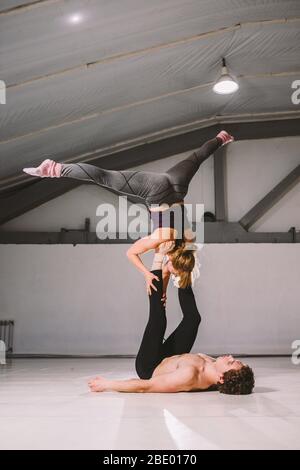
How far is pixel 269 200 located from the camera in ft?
25.8

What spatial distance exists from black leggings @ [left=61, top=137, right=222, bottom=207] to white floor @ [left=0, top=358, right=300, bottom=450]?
155 centimetres

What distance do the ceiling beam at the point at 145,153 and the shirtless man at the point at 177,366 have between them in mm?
4874

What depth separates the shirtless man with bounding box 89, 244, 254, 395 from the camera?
9.46ft

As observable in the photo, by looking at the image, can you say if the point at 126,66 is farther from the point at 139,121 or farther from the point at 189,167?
the point at 189,167

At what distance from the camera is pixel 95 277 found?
770 cm

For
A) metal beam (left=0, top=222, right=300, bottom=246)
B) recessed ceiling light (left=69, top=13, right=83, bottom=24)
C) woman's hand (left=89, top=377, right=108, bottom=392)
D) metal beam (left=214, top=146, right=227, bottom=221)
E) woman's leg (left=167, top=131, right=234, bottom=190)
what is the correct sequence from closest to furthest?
woman's hand (left=89, top=377, right=108, bottom=392)
woman's leg (left=167, top=131, right=234, bottom=190)
recessed ceiling light (left=69, top=13, right=83, bottom=24)
metal beam (left=0, top=222, right=300, bottom=246)
metal beam (left=214, top=146, right=227, bottom=221)

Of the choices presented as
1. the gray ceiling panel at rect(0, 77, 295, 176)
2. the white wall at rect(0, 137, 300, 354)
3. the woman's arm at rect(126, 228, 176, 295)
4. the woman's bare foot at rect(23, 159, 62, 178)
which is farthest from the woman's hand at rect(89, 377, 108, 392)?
the white wall at rect(0, 137, 300, 354)

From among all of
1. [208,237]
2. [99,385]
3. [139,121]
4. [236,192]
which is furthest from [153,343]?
[236,192]

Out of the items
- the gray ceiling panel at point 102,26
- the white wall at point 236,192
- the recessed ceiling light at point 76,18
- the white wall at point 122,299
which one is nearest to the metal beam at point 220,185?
the white wall at point 236,192

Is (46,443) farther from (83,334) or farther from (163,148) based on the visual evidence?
(163,148)

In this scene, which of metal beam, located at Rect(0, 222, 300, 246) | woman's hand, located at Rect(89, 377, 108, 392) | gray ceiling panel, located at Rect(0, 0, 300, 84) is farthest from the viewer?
metal beam, located at Rect(0, 222, 300, 246)

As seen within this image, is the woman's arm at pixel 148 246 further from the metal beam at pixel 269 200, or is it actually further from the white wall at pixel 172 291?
the metal beam at pixel 269 200

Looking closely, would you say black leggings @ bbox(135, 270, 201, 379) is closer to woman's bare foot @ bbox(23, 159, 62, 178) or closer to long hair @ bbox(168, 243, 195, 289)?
long hair @ bbox(168, 243, 195, 289)

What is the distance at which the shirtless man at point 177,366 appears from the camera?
9.46 feet
